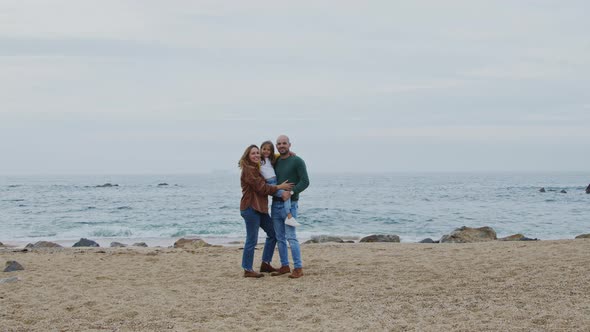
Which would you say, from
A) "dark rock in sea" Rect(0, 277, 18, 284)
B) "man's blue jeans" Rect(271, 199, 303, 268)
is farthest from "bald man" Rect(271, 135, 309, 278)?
"dark rock in sea" Rect(0, 277, 18, 284)

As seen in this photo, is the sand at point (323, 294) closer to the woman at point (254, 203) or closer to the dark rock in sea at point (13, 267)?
the dark rock in sea at point (13, 267)

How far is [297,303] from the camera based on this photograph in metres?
6.71

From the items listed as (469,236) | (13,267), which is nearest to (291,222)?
(13,267)

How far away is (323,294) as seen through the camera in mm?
7160

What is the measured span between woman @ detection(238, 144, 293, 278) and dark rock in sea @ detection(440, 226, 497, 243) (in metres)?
8.00

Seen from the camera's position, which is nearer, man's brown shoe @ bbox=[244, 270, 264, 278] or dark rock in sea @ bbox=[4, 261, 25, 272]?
man's brown shoe @ bbox=[244, 270, 264, 278]

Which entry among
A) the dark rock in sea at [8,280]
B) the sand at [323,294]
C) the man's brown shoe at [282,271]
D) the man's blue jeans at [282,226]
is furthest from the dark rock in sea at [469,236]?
the dark rock in sea at [8,280]

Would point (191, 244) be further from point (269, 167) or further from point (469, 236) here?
point (469, 236)

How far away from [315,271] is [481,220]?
19.4 metres

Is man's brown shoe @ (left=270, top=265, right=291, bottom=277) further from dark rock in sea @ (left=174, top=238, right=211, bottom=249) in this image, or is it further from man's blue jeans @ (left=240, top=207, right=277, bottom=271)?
dark rock in sea @ (left=174, top=238, right=211, bottom=249)

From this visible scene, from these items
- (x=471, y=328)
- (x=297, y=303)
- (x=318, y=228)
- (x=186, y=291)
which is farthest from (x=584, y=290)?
(x=318, y=228)

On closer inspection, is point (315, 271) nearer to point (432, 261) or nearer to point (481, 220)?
point (432, 261)

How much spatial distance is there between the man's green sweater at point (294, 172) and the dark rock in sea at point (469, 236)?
8437mm

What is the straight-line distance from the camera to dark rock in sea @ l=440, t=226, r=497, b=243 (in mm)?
15234
